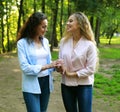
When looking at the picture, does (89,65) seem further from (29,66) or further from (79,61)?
(29,66)

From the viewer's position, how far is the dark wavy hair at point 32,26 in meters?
4.27

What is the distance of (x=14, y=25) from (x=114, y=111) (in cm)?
3410

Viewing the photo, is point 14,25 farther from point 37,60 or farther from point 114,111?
point 37,60

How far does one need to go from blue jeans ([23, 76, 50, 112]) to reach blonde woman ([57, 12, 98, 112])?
27 centimetres

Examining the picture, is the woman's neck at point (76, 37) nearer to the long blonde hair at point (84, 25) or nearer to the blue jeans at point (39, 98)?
the long blonde hair at point (84, 25)

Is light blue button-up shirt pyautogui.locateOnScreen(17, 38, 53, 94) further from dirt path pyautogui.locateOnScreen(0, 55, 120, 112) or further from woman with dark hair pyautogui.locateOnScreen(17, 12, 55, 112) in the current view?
dirt path pyautogui.locateOnScreen(0, 55, 120, 112)

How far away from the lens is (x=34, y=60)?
4.27 meters

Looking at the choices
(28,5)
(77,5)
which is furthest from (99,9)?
(28,5)

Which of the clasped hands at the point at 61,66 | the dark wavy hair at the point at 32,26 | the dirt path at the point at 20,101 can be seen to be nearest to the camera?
the clasped hands at the point at 61,66

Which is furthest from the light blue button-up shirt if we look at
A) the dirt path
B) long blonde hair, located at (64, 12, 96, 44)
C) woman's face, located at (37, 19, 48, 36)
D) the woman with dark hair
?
the dirt path

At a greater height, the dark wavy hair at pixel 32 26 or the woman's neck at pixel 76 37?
the dark wavy hair at pixel 32 26

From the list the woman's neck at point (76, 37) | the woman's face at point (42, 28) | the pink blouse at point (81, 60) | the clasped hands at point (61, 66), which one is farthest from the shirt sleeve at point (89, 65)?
the woman's face at point (42, 28)

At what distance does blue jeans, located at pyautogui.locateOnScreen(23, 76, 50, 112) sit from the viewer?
14.1ft

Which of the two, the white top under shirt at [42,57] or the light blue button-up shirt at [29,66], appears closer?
the light blue button-up shirt at [29,66]
